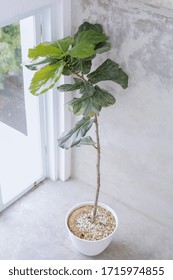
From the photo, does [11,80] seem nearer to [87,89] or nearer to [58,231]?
[87,89]

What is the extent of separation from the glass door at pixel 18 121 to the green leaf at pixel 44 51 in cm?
51

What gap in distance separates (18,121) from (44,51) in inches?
43.3

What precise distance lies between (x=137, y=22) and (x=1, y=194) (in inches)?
74.3

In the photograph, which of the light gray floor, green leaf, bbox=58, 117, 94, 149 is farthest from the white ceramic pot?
green leaf, bbox=58, 117, 94, 149

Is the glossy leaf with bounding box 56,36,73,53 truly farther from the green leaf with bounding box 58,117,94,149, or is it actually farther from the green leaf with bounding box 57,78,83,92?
the green leaf with bounding box 58,117,94,149

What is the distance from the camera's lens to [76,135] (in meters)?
2.91

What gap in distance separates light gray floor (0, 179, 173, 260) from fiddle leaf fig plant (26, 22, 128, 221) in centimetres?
95

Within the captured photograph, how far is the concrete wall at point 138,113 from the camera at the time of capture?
2680 mm

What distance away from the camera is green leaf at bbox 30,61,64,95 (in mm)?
2488

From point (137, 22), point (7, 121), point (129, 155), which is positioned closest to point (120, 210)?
point (129, 155)

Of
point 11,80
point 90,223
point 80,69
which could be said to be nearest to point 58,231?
point 90,223

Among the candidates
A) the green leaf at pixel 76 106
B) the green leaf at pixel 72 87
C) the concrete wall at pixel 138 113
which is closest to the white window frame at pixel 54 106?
the concrete wall at pixel 138 113

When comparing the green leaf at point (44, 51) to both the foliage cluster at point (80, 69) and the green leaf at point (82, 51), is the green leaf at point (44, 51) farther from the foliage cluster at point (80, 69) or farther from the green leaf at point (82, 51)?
the green leaf at point (82, 51)

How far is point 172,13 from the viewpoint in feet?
8.27
